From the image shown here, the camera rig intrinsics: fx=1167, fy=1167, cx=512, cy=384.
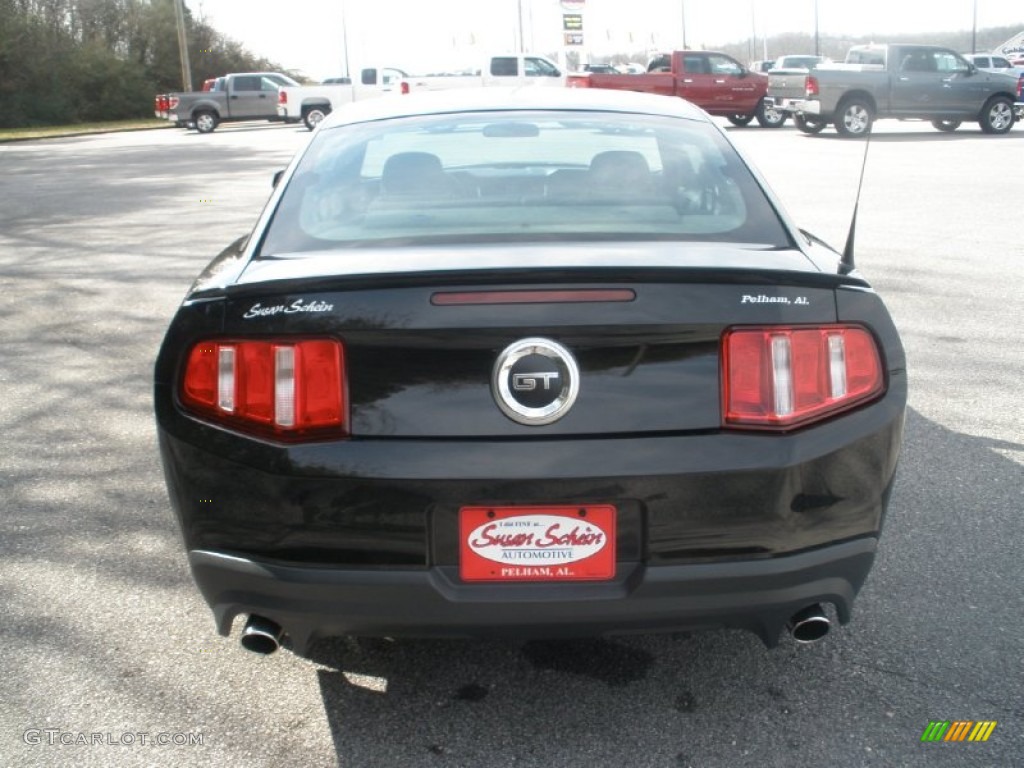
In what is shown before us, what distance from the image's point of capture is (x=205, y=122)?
1572 inches

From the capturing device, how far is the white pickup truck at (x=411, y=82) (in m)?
34.8

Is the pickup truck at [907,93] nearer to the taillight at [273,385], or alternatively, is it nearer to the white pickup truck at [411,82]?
the white pickup truck at [411,82]

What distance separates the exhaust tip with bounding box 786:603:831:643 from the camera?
8.86ft

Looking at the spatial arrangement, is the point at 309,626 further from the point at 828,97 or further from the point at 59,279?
the point at 828,97

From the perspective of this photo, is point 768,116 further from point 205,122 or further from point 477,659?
point 477,659

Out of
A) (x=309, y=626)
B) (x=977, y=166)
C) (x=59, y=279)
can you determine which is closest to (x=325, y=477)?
(x=309, y=626)

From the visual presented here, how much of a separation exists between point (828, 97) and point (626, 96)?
21.8m

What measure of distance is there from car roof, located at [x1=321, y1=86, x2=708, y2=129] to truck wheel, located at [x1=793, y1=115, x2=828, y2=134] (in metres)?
22.6

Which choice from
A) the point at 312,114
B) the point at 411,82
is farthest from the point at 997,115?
the point at 312,114

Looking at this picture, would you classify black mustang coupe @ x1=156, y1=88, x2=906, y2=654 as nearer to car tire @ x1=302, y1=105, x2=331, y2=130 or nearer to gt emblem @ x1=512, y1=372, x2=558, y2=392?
gt emblem @ x1=512, y1=372, x2=558, y2=392

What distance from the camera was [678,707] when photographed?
299cm

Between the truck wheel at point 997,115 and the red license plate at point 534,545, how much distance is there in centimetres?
2617

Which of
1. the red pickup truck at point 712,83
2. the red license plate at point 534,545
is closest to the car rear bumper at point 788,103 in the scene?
the red pickup truck at point 712,83

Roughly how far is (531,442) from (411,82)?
34.8 meters
